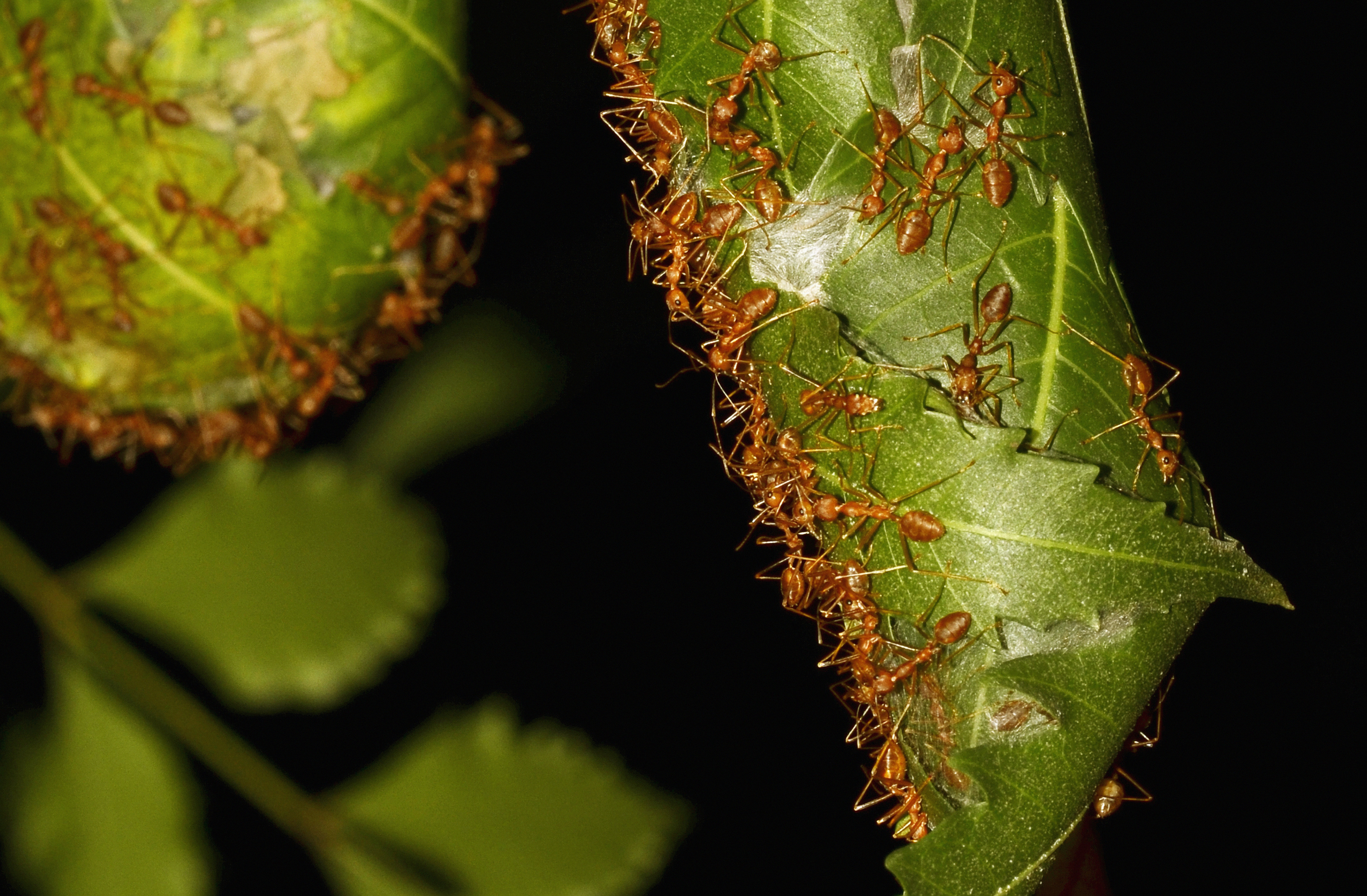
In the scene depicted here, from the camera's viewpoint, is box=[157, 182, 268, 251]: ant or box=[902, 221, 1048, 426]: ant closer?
box=[902, 221, 1048, 426]: ant

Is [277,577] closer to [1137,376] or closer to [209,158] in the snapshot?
[209,158]

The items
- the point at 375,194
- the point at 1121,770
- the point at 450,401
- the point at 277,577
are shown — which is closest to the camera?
the point at 1121,770

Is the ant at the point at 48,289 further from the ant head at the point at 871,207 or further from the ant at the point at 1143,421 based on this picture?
the ant at the point at 1143,421

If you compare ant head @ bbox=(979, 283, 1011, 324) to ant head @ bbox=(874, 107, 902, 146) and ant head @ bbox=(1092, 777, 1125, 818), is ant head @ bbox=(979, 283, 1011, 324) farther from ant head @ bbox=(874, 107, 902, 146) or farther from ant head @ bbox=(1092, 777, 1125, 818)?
ant head @ bbox=(1092, 777, 1125, 818)

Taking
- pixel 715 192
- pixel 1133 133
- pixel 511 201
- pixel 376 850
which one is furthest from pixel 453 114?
A: pixel 376 850

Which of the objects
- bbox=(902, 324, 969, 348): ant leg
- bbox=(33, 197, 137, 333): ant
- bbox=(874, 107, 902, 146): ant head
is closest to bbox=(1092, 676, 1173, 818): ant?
bbox=(902, 324, 969, 348): ant leg

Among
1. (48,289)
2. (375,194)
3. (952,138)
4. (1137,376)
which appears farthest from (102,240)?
(1137,376)
